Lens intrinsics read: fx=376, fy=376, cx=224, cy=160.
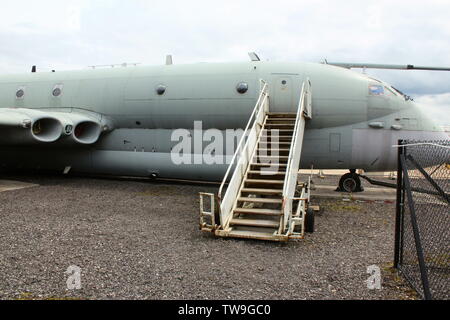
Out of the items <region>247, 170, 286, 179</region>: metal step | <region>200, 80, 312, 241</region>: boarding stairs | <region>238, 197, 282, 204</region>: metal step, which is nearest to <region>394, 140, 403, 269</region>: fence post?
<region>200, 80, 312, 241</region>: boarding stairs

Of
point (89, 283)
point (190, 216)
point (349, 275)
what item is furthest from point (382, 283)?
point (190, 216)

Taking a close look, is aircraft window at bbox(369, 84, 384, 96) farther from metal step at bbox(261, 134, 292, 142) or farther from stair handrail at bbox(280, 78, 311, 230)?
metal step at bbox(261, 134, 292, 142)

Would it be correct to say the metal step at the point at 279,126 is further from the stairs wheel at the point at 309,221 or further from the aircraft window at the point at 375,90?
the stairs wheel at the point at 309,221

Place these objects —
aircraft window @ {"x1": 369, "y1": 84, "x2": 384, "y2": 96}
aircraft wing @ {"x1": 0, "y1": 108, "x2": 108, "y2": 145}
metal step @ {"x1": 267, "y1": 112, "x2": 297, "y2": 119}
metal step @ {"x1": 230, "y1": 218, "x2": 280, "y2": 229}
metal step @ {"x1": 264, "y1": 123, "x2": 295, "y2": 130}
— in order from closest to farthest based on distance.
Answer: metal step @ {"x1": 230, "y1": 218, "x2": 280, "y2": 229} < metal step @ {"x1": 264, "y1": 123, "x2": 295, "y2": 130} < metal step @ {"x1": 267, "y1": 112, "x2": 297, "y2": 119} < aircraft window @ {"x1": 369, "y1": 84, "x2": 384, "y2": 96} < aircraft wing @ {"x1": 0, "y1": 108, "x2": 108, "y2": 145}

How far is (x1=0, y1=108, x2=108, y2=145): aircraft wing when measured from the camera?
40.5 feet

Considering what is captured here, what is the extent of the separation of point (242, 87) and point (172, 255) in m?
7.10

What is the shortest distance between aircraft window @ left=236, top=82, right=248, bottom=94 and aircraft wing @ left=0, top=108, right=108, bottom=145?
205 inches

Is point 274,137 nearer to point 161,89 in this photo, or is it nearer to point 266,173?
point 266,173

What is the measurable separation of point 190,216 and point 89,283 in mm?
4203

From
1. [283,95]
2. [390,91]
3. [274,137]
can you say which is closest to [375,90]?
[390,91]
